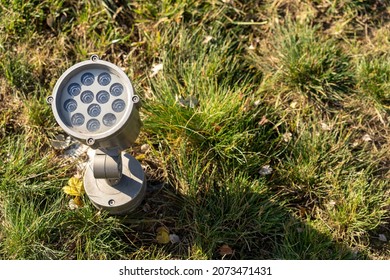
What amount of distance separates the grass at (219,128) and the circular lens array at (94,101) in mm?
818

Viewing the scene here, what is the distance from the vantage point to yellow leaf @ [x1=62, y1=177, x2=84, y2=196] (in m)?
3.44

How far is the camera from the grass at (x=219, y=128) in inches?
135

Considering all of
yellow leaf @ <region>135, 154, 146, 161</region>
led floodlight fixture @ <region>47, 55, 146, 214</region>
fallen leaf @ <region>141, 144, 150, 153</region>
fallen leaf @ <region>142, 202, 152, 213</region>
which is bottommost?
fallen leaf @ <region>142, 202, 152, 213</region>

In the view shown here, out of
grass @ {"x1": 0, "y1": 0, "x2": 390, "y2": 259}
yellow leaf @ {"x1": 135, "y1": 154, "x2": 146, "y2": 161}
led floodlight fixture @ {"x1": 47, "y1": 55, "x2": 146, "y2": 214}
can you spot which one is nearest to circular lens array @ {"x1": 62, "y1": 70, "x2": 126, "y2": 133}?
led floodlight fixture @ {"x1": 47, "y1": 55, "x2": 146, "y2": 214}

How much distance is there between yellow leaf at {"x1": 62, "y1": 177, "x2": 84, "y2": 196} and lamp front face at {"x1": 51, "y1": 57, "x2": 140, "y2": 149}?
83 centimetres

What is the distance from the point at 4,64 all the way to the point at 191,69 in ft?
4.39

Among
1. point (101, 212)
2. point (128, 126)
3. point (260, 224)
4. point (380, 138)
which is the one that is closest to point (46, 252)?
point (101, 212)

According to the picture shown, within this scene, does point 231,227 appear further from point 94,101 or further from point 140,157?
point 94,101

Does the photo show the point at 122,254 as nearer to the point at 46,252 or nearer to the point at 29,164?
the point at 46,252

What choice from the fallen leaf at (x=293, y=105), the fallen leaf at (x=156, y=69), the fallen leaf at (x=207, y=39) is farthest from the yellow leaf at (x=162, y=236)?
the fallen leaf at (x=207, y=39)

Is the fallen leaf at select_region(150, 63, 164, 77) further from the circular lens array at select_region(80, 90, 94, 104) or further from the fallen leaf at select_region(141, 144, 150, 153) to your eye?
the circular lens array at select_region(80, 90, 94, 104)

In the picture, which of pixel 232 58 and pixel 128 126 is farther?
pixel 232 58

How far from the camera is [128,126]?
269 cm

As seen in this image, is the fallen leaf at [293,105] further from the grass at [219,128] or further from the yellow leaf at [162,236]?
the yellow leaf at [162,236]
